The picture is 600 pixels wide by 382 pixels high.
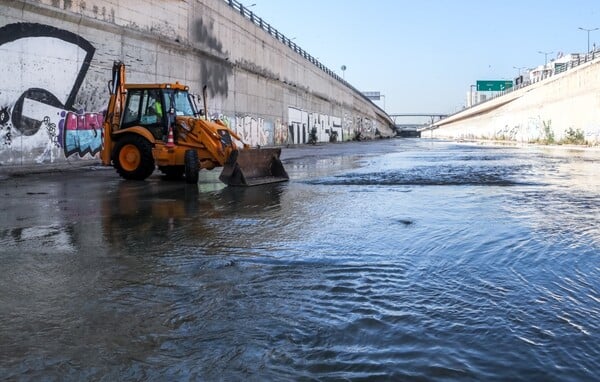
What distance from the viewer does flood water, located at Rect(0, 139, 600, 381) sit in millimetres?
3311

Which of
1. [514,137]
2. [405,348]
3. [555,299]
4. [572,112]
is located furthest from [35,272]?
[514,137]

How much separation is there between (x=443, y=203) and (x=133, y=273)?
21.8 feet

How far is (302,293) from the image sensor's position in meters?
4.65

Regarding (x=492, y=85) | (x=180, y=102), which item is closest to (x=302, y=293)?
(x=180, y=102)

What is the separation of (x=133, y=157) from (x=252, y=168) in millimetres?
3562

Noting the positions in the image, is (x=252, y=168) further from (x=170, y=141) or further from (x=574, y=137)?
(x=574, y=137)

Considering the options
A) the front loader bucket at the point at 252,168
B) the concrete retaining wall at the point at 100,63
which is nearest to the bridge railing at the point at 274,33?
the concrete retaining wall at the point at 100,63

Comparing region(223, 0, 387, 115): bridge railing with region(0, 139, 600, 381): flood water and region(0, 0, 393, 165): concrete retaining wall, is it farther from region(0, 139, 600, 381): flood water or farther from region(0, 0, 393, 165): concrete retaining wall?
region(0, 139, 600, 381): flood water

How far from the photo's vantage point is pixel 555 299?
4492 millimetres

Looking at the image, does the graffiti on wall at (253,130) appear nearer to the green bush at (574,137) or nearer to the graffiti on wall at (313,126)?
the graffiti on wall at (313,126)

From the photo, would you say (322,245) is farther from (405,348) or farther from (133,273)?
(405,348)

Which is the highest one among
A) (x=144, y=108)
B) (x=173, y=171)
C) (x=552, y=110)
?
(x=552, y=110)

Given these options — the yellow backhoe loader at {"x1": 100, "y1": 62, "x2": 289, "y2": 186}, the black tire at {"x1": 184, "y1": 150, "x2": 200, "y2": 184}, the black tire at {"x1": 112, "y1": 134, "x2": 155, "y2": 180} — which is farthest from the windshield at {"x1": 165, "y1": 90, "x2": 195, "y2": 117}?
the black tire at {"x1": 184, "y1": 150, "x2": 200, "y2": 184}

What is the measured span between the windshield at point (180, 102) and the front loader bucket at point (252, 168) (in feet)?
7.78
